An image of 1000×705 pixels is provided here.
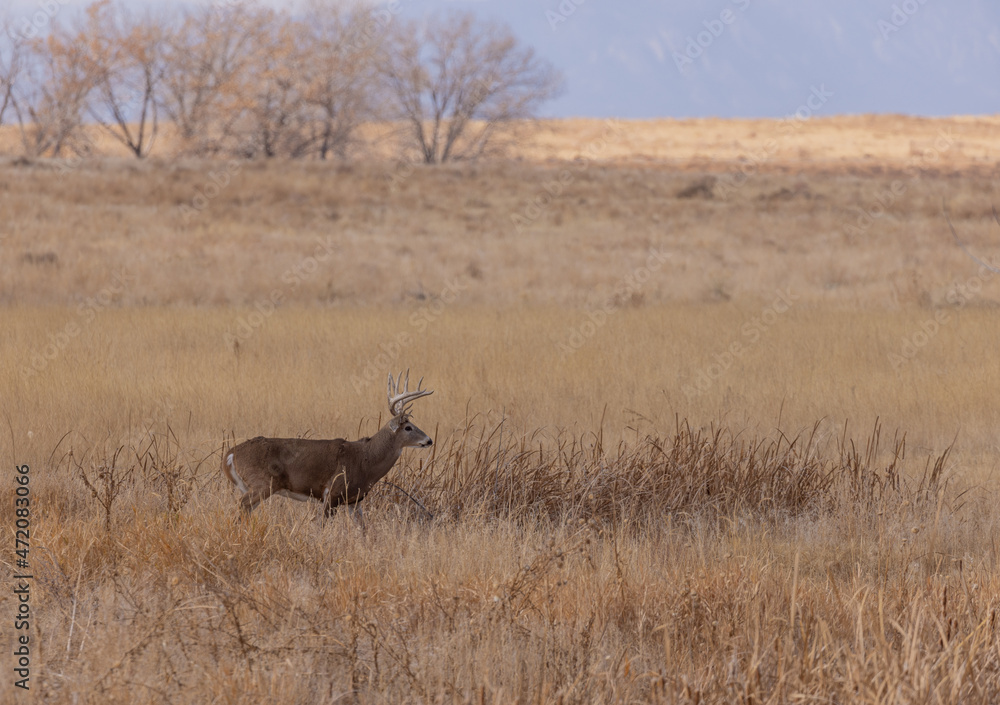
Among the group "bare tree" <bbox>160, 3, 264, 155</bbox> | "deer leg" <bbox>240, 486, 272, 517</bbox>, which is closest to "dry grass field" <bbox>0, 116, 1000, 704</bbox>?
"deer leg" <bbox>240, 486, 272, 517</bbox>

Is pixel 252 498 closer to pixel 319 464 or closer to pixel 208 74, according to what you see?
pixel 319 464

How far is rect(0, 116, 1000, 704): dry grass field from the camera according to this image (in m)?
4.10

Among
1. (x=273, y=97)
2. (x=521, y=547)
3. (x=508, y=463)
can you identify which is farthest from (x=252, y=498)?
(x=273, y=97)

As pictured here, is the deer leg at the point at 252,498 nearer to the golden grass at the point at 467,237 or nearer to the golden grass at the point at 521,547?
the golden grass at the point at 521,547

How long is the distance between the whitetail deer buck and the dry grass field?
267 millimetres

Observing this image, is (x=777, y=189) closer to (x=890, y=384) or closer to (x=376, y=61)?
(x=376, y=61)

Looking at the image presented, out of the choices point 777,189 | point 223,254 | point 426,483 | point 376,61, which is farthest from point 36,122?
point 426,483

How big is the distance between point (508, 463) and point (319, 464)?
2032 mm

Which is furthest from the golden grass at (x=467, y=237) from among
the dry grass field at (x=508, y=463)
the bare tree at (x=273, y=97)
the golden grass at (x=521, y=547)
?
the bare tree at (x=273, y=97)

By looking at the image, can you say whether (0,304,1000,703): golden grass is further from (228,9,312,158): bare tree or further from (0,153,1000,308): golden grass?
(228,9,312,158): bare tree

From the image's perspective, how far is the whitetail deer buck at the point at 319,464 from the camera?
214 inches

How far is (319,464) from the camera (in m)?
5.53

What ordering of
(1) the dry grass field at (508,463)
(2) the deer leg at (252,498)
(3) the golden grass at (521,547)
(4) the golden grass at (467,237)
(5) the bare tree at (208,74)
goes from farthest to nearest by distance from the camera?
(5) the bare tree at (208,74)
(4) the golden grass at (467,237)
(2) the deer leg at (252,498)
(1) the dry grass field at (508,463)
(3) the golden grass at (521,547)

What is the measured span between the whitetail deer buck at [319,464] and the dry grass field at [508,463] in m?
0.27
